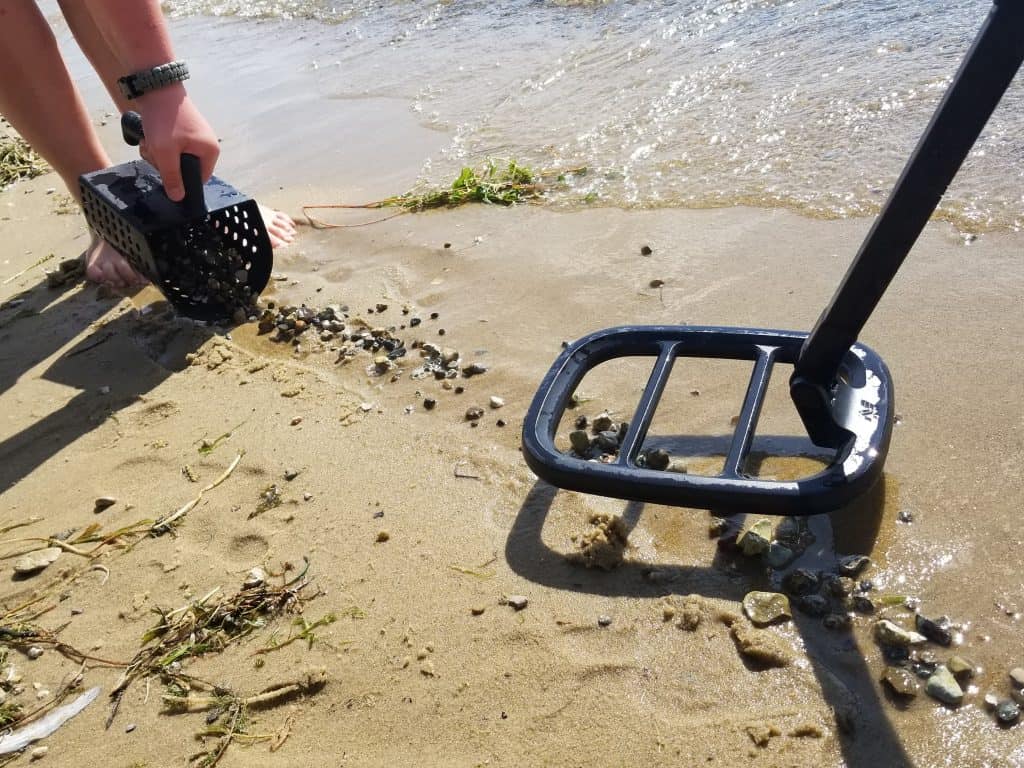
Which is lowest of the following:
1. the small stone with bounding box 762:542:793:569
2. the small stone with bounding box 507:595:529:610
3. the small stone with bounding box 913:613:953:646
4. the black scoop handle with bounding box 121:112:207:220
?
the small stone with bounding box 913:613:953:646

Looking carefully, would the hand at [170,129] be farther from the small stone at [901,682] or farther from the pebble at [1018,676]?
the pebble at [1018,676]

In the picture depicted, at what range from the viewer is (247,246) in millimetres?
3016

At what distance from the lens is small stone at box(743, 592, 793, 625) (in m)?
1.59

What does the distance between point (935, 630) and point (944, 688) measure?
0.13 m

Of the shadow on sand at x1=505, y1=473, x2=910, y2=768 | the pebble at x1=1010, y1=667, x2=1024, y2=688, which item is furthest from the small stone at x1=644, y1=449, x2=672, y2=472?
the pebble at x1=1010, y1=667, x2=1024, y2=688

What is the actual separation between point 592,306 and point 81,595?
1648 mm

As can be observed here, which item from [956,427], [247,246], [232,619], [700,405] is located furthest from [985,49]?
[247,246]

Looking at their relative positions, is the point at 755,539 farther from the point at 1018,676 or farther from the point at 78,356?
the point at 78,356

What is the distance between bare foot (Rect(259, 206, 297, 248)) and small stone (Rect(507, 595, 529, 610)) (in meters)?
2.22

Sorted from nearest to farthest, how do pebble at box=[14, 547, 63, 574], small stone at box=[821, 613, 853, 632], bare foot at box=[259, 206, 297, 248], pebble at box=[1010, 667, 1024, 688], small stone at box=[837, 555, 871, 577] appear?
pebble at box=[1010, 667, 1024, 688] < small stone at box=[821, 613, 853, 632] < small stone at box=[837, 555, 871, 577] < pebble at box=[14, 547, 63, 574] < bare foot at box=[259, 206, 297, 248]

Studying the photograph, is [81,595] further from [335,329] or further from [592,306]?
Answer: [592,306]

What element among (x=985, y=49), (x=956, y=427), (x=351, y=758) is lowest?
(x=956, y=427)

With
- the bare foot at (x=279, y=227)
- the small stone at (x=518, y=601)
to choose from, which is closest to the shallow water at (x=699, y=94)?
the bare foot at (x=279, y=227)

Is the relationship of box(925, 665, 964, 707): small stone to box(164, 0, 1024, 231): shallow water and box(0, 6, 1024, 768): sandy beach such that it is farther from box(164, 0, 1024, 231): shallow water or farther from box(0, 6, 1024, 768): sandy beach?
box(164, 0, 1024, 231): shallow water
